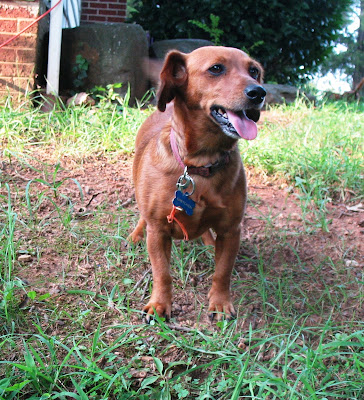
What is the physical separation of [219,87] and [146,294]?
124cm

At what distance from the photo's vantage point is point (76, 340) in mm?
2240

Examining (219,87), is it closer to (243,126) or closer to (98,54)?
(243,126)

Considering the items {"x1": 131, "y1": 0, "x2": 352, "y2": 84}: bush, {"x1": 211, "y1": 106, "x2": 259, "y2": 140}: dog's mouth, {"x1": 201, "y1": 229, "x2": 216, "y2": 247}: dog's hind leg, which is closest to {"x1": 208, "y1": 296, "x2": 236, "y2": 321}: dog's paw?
{"x1": 201, "y1": 229, "x2": 216, "y2": 247}: dog's hind leg

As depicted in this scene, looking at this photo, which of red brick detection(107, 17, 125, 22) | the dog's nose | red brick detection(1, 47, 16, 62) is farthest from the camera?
red brick detection(107, 17, 125, 22)

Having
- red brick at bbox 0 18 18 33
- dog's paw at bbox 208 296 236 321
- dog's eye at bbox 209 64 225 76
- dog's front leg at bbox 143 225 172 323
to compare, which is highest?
dog's eye at bbox 209 64 225 76

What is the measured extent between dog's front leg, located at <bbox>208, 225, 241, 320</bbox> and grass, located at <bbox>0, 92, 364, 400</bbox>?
79 millimetres

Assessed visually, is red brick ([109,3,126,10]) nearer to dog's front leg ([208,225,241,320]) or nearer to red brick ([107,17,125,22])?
red brick ([107,17,125,22])

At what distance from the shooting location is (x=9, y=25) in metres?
4.80

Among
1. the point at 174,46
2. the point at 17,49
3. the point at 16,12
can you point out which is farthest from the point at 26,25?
the point at 174,46

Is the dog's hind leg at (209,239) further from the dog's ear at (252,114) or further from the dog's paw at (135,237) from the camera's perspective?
the dog's ear at (252,114)

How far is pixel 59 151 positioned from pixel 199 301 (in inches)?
84.8

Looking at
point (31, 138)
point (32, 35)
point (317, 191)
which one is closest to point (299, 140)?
point (317, 191)

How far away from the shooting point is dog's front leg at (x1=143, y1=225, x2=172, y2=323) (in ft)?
8.30

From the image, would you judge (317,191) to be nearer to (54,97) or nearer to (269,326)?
(269,326)
